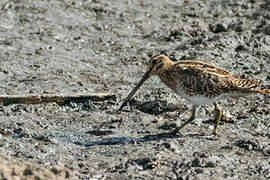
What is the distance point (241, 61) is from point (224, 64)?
1.11ft

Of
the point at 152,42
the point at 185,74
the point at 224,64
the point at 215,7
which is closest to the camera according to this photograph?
the point at 185,74

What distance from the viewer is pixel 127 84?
34.5ft

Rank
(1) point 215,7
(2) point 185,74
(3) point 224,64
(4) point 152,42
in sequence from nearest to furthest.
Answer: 1. (2) point 185,74
2. (3) point 224,64
3. (4) point 152,42
4. (1) point 215,7

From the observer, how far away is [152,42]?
39.9ft

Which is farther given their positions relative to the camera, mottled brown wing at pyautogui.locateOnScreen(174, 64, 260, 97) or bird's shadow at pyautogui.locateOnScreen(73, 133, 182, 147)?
mottled brown wing at pyautogui.locateOnScreen(174, 64, 260, 97)

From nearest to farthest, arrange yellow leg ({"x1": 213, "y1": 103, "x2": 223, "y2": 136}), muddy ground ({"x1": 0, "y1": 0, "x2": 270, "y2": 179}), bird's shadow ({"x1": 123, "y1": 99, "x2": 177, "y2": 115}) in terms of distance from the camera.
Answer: muddy ground ({"x1": 0, "y1": 0, "x2": 270, "y2": 179})
yellow leg ({"x1": 213, "y1": 103, "x2": 223, "y2": 136})
bird's shadow ({"x1": 123, "y1": 99, "x2": 177, "y2": 115})

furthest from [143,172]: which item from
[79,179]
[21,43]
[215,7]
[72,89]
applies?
[215,7]

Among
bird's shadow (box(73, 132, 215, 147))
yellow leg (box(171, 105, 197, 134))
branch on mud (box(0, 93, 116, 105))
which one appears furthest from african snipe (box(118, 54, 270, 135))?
branch on mud (box(0, 93, 116, 105))

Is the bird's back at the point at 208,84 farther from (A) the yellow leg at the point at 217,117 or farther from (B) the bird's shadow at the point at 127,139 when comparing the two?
(B) the bird's shadow at the point at 127,139

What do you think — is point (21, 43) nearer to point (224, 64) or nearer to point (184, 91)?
point (224, 64)

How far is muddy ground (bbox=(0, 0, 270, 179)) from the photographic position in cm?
779

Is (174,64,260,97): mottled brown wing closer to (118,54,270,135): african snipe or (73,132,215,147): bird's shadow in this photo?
(118,54,270,135): african snipe

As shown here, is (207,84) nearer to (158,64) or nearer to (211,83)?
(211,83)

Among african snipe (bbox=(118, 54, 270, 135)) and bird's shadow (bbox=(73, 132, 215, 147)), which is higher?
african snipe (bbox=(118, 54, 270, 135))
